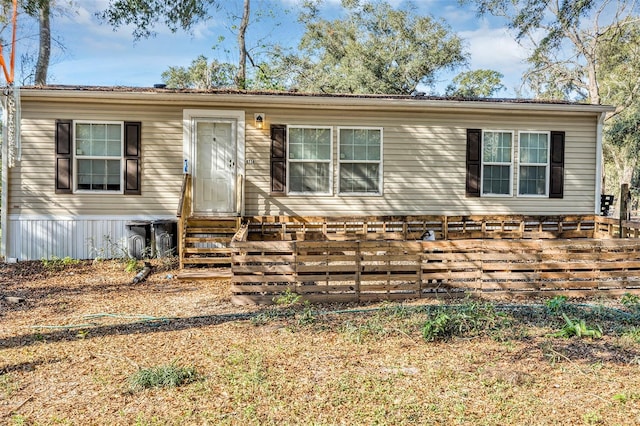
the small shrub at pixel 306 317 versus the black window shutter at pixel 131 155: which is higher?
the black window shutter at pixel 131 155

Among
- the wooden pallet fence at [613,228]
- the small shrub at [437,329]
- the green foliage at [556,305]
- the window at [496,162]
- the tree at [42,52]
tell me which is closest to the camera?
the small shrub at [437,329]

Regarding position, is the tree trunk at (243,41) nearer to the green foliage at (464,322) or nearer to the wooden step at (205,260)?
the wooden step at (205,260)

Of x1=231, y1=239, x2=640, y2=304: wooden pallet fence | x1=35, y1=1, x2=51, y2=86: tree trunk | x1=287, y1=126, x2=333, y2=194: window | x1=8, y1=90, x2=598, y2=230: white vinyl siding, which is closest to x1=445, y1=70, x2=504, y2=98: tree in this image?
x1=8, y1=90, x2=598, y2=230: white vinyl siding

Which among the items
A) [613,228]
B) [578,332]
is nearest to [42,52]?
[613,228]

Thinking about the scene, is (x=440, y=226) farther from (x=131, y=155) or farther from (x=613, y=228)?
(x=131, y=155)

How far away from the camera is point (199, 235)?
343 inches

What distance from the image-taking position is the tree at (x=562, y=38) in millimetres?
11336

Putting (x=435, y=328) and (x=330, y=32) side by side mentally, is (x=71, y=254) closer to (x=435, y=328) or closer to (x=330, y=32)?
(x=435, y=328)

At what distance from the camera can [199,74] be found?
25.3 metres

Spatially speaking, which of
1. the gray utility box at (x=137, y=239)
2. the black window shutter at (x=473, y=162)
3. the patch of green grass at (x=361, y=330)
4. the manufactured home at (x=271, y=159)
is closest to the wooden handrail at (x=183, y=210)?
the manufactured home at (x=271, y=159)

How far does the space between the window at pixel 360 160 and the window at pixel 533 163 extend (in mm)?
3089

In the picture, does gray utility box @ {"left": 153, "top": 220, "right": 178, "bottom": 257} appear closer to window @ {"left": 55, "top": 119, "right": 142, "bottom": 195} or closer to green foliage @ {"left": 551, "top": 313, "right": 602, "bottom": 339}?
window @ {"left": 55, "top": 119, "right": 142, "bottom": 195}

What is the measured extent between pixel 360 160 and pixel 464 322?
5417 mm

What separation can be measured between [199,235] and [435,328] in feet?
18.3
